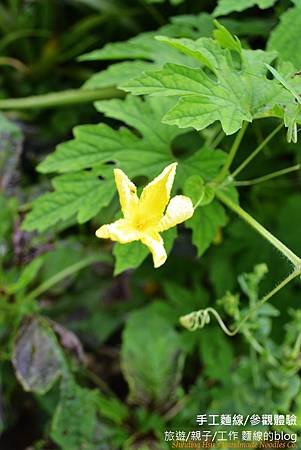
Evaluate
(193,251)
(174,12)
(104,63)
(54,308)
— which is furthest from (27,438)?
(174,12)

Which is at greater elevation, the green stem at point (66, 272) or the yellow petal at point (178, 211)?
the yellow petal at point (178, 211)

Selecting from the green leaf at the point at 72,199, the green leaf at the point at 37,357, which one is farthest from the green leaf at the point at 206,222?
the green leaf at the point at 37,357

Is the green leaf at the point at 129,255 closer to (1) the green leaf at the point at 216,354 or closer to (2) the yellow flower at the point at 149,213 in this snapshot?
(2) the yellow flower at the point at 149,213

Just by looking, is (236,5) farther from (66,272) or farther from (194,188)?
(66,272)

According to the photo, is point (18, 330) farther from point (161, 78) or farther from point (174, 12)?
point (174, 12)

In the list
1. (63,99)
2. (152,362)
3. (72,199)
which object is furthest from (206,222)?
(63,99)

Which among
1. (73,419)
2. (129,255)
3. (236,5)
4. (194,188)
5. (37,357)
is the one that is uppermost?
(236,5)
